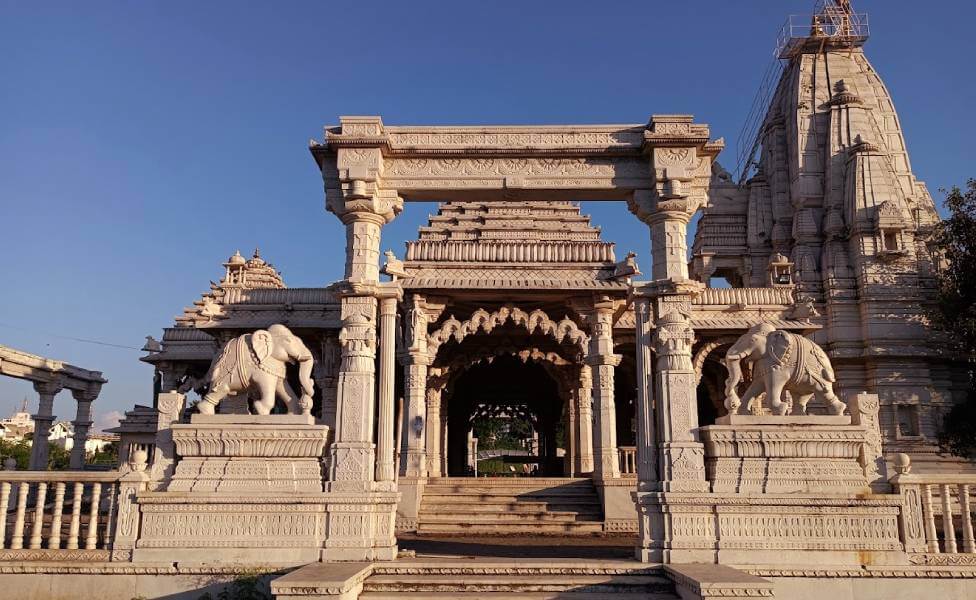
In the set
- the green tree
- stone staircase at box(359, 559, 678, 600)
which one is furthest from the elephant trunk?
the green tree

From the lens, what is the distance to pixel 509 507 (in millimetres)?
14562

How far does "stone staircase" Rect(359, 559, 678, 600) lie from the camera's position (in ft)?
25.5

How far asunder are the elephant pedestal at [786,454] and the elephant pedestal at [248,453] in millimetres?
5182

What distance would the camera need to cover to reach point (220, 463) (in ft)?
29.4

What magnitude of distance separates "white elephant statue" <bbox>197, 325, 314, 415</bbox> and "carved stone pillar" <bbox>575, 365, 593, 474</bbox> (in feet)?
29.8

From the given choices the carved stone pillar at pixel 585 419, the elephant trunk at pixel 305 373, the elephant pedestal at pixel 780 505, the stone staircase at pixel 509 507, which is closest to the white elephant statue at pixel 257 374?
the elephant trunk at pixel 305 373

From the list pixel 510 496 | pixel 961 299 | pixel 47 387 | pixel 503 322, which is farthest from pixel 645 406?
pixel 47 387

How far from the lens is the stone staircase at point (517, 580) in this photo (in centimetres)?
776

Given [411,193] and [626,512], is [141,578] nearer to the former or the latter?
[411,193]

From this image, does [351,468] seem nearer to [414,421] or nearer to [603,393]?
[414,421]

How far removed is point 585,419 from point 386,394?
8.41 m

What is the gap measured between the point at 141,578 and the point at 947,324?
23.2 m

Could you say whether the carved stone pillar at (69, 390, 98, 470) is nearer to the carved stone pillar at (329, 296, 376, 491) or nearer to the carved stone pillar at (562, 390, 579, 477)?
the carved stone pillar at (562, 390, 579, 477)

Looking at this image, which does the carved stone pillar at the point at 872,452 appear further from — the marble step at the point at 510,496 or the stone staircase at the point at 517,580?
the marble step at the point at 510,496
